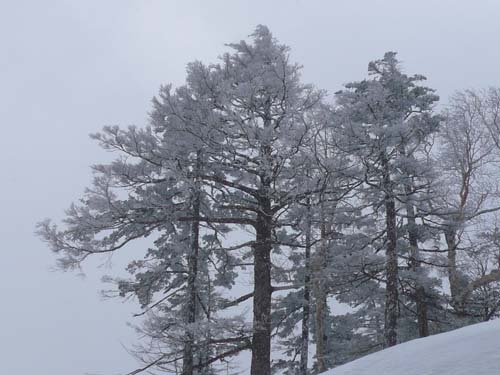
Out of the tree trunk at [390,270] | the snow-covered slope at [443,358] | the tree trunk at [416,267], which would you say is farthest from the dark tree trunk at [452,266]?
the snow-covered slope at [443,358]

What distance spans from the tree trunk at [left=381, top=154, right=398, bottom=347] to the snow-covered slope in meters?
9.21

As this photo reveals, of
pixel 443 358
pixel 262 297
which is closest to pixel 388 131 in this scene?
pixel 262 297

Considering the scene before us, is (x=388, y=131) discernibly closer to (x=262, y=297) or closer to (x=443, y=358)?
(x=262, y=297)

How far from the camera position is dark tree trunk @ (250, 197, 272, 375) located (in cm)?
1045

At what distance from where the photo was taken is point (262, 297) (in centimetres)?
1077

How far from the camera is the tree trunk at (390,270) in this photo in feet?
43.8

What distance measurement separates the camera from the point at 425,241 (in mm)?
16406

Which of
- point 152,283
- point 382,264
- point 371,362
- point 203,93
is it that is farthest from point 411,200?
point 371,362

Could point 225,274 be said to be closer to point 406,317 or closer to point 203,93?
point 203,93

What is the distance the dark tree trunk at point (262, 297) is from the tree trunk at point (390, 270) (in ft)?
13.3

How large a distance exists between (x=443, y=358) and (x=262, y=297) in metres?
7.28

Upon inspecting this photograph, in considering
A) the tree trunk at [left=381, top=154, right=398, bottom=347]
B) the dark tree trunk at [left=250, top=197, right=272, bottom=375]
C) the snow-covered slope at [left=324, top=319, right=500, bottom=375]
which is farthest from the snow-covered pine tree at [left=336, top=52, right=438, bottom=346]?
the snow-covered slope at [left=324, top=319, right=500, bottom=375]

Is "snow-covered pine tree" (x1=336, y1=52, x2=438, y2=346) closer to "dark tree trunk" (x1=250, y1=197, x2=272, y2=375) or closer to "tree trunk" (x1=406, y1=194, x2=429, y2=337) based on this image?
"tree trunk" (x1=406, y1=194, x2=429, y2=337)

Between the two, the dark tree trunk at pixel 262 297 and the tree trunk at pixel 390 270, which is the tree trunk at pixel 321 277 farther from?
the tree trunk at pixel 390 270
